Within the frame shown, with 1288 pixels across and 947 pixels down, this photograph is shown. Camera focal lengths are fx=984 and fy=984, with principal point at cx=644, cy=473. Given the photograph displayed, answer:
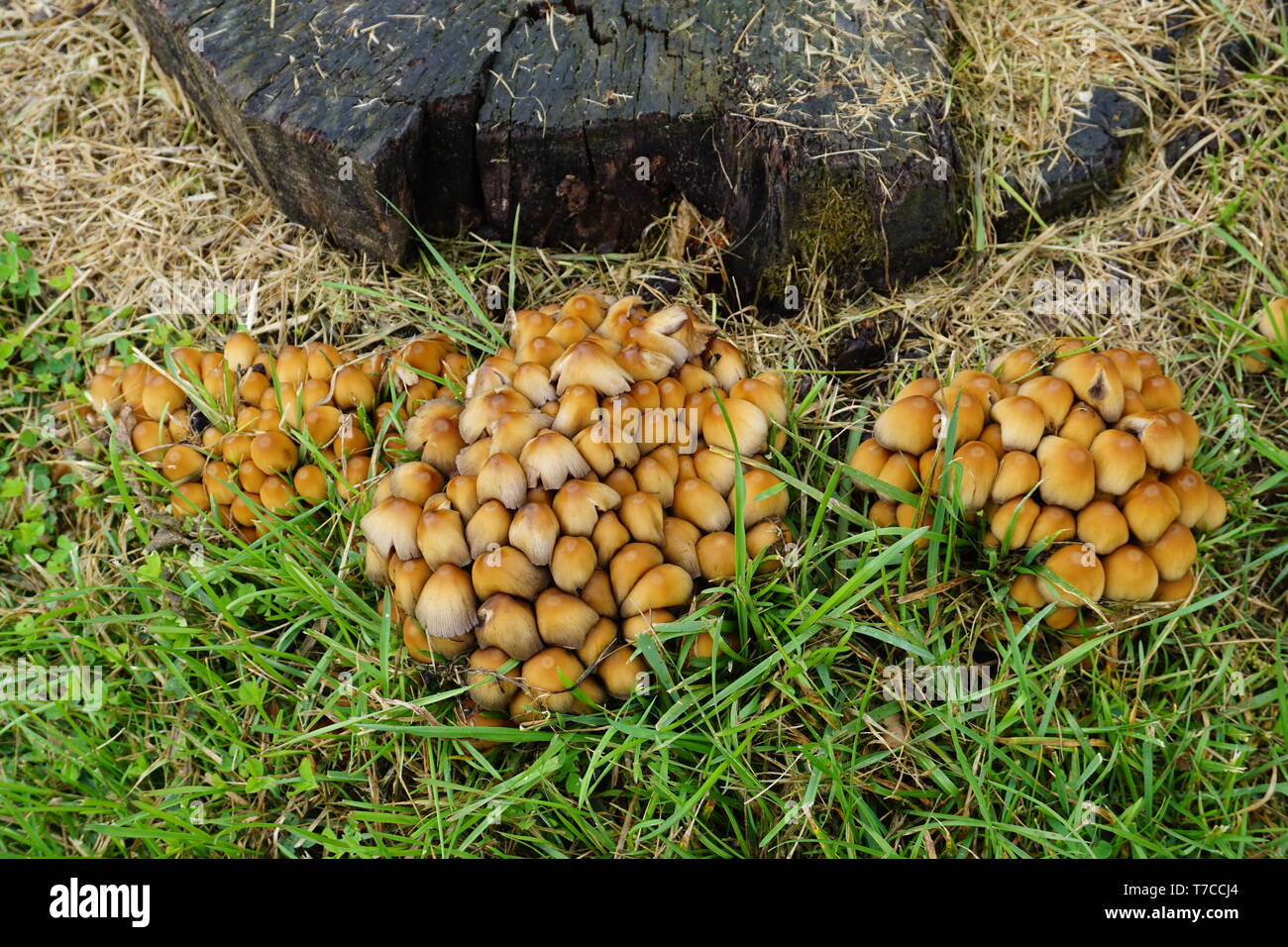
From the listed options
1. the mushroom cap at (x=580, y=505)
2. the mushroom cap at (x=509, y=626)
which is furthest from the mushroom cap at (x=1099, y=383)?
the mushroom cap at (x=509, y=626)

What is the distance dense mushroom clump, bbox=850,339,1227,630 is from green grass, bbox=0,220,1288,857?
95mm

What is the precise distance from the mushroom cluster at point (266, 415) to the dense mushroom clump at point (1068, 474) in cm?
133

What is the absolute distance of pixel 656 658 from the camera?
225 centimetres

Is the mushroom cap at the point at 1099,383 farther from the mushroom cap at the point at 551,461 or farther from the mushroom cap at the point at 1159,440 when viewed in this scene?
the mushroom cap at the point at 551,461

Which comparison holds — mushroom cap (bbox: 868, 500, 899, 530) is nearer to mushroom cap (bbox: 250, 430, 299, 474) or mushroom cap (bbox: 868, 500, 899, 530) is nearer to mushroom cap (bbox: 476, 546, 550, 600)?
mushroom cap (bbox: 476, 546, 550, 600)

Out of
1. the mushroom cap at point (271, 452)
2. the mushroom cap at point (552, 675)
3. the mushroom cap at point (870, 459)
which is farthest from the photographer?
the mushroom cap at point (271, 452)

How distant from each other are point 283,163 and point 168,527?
119 cm

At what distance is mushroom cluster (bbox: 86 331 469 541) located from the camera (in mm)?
2727

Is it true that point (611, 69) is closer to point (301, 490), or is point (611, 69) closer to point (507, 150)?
point (507, 150)
